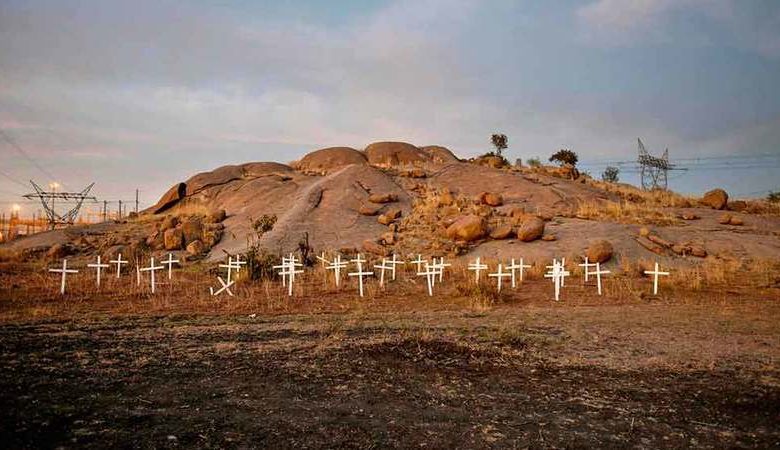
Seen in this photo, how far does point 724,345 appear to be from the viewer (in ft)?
25.8

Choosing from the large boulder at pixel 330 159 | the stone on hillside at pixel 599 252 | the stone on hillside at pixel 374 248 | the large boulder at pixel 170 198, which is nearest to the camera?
the stone on hillside at pixel 599 252

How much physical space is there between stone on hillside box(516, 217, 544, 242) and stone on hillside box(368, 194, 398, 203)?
8.58 metres

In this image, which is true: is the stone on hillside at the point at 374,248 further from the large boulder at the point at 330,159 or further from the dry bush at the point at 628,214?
the large boulder at the point at 330,159

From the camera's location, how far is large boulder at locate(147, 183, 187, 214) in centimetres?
3556

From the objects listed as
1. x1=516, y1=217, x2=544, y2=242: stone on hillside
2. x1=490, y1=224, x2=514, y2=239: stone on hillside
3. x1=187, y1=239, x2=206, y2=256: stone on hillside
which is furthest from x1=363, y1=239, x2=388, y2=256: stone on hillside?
x1=187, y1=239, x2=206, y2=256: stone on hillside

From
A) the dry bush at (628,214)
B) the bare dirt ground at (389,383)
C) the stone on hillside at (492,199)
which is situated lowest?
the bare dirt ground at (389,383)

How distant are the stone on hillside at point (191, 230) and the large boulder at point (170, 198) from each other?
9.98 m

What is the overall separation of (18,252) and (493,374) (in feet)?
91.5

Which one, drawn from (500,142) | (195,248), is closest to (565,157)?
(500,142)

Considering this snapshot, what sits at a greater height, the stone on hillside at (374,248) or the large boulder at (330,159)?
the large boulder at (330,159)

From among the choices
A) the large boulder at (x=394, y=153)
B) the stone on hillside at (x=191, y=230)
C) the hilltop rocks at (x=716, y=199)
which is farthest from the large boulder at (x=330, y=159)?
the hilltop rocks at (x=716, y=199)

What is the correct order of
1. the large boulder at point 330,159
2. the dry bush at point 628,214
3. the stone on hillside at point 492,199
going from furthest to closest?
1. the large boulder at point 330,159
2. the stone on hillside at point 492,199
3. the dry bush at point 628,214

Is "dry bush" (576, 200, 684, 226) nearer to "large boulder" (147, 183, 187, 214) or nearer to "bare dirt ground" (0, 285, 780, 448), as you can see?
"bare dirt ground" (0, 285, 780, 448)

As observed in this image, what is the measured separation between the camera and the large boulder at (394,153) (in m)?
44.5
